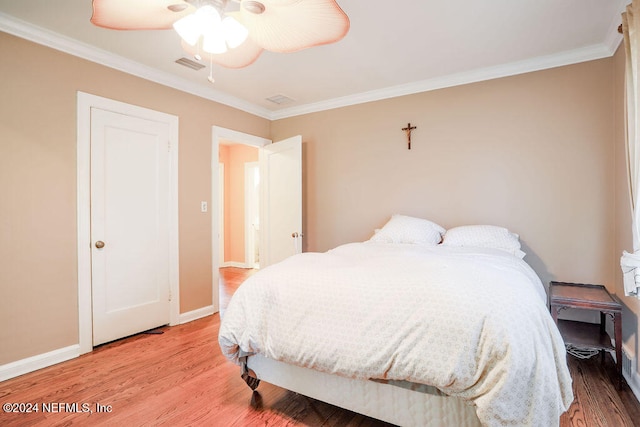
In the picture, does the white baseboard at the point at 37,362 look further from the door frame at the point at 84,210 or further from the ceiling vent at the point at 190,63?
the ceiling vent at the point at 190,63

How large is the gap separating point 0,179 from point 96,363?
1477 millimetres

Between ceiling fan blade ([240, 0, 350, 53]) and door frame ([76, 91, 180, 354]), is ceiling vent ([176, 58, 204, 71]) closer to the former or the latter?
door frame ([76, 91, 180, 354])

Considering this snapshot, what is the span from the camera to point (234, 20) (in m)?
1.48

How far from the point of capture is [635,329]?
2086mm

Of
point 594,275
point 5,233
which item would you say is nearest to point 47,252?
point 5,233

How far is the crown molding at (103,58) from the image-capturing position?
88.5 inches

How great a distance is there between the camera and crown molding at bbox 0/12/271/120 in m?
2.25

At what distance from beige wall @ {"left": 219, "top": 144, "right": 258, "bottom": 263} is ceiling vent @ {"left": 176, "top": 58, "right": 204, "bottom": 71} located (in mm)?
3115

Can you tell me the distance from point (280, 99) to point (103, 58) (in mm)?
1786

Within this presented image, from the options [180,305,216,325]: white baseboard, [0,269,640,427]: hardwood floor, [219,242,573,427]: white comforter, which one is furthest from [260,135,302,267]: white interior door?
[219,242,573,427]: white comforter

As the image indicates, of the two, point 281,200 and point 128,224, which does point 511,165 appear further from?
point 128,224

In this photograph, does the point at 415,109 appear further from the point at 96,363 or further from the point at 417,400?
the point at 96,363

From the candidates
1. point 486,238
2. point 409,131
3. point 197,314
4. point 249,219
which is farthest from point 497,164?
point 249,219

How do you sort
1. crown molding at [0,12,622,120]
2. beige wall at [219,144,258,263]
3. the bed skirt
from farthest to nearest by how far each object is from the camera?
1. beige wall at [219,144,258,263]
2. crown molding at [0,12,622,120]
3. the bed skirt
